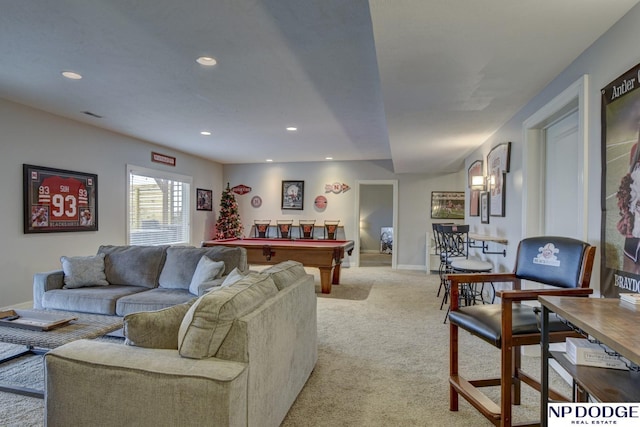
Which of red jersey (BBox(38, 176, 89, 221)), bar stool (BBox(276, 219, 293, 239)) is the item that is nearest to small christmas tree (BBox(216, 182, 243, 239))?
bar stool (BBox(276, 219, 293, 239))

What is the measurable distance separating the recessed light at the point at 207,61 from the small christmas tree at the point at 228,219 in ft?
17.4

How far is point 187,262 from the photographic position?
3.47 m

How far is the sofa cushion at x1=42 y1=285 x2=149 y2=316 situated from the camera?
302 cm

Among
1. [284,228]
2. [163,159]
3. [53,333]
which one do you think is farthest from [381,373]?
[284,228]

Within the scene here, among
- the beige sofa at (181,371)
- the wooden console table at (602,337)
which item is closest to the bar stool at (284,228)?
the beige sofa at (181,371)

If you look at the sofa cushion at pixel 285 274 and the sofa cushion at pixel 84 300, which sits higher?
the sofa cushion at pixel 285 274

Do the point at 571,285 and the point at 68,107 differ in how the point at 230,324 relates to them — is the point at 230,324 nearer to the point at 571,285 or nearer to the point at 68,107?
the point at 571,285

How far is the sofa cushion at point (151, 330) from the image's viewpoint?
5.08 ft

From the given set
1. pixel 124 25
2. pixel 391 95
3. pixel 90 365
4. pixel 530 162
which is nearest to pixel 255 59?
pixel 124 25

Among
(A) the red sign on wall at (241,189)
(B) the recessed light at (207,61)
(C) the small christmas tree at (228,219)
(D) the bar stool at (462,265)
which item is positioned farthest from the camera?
(A) the red sign on wall at (241,189)

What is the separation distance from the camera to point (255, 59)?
2848 millimetres

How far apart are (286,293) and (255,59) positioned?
6.40ft

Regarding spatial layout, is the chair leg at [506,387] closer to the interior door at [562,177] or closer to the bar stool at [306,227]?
the interior door at [562,177]

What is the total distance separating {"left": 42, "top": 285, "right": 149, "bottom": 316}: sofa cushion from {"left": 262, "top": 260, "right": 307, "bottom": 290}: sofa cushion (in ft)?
5.54
